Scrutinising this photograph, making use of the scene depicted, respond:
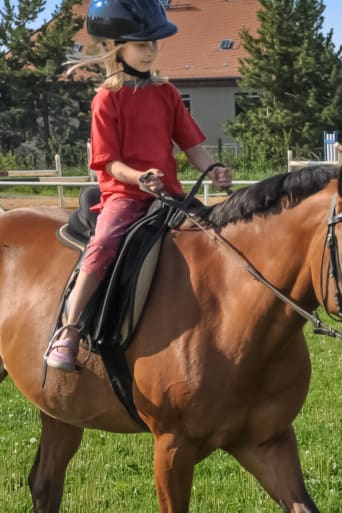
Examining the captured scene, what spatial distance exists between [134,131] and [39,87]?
35.0 metres

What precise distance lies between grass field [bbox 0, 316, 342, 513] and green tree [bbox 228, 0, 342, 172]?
26902 millimetres

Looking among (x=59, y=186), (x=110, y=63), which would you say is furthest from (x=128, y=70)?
(x=59, y=186)

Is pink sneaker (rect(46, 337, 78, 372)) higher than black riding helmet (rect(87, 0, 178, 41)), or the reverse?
black riding helmet (rect(87, 0, 178, 41))

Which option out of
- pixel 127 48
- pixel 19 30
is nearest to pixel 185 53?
pixel 19 30

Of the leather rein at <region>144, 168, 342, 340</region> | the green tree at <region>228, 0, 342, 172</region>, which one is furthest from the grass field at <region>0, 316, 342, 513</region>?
the green tree at <region>228, 0, 342, 172</region>

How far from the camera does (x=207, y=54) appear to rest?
43156 mm

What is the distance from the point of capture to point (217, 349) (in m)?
3.18

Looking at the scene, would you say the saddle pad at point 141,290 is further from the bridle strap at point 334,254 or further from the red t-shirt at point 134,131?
the bridle strap at point 334,254

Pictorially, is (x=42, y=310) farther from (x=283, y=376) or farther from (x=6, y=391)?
(x=6, y=391)

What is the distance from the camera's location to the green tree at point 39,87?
1441 inches

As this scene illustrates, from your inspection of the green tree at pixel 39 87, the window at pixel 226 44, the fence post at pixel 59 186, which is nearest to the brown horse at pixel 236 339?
the fence post at pixel 59 186

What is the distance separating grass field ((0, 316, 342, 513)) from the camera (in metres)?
4.55

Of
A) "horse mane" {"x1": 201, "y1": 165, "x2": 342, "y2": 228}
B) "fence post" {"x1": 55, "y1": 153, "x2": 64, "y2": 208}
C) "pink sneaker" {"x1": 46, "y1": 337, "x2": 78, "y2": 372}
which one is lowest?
"fence post" {"x1": 55, "y1": 153, "x2": 64, "y2": 208}

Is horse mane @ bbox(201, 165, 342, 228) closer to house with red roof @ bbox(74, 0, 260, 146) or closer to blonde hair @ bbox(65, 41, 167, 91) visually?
blonde hair @ bbox(65, 41, 167, 91)
